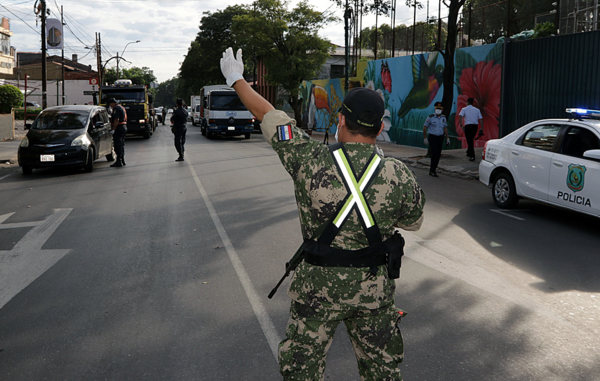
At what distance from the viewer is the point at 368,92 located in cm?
248

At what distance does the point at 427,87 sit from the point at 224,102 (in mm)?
10100

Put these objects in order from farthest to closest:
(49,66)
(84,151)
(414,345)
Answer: (49,66), (84,151), (414,345)

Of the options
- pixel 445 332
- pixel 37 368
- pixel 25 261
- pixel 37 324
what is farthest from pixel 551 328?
pixel 25 261

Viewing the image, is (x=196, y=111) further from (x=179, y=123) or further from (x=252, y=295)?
(x=252, y=295)

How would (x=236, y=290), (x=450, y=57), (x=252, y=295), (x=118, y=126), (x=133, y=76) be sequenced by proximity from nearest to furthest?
(x=252, y=295) → (x=236, y=290) → (x=118, y=126) → (x=450, y=57) → (x=133, y=76)

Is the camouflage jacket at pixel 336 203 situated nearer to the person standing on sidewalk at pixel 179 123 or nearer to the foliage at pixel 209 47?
the person standing on sidewalk at pixel 179 123

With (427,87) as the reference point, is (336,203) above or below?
below

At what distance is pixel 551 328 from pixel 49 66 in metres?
83.4

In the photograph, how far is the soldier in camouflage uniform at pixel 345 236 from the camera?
7.93ft

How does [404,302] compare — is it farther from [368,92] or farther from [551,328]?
[368,92]

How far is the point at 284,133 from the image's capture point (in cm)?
245

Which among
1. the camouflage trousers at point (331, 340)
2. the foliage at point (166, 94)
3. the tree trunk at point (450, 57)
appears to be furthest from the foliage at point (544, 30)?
the foliage at point (166, 94)

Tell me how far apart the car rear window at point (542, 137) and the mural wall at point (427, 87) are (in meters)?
8.69

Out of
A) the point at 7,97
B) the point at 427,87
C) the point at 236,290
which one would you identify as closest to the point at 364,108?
the point at 236,290
